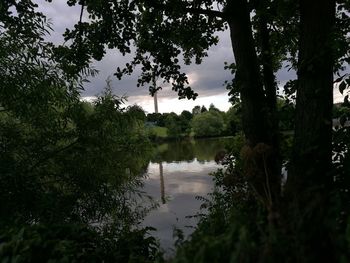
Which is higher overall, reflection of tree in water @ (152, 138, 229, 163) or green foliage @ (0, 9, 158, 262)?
green foliage @ (0, 9, 158, 262)

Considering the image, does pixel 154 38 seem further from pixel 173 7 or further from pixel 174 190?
pixel 174 190

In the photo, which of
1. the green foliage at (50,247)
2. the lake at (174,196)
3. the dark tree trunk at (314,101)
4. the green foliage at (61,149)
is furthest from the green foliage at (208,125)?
the green foliage at (50,247)

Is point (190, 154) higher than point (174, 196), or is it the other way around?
point (190, 154)

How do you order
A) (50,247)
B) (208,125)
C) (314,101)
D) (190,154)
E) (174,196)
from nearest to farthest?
(50,247)
(314,101)
(174,196)
(190,154)
(208,125)

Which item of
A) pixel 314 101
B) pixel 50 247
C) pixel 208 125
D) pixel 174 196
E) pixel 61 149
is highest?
pixel 208 125

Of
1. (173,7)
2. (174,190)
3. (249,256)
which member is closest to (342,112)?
(173,7)

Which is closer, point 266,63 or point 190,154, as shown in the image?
point 266,63

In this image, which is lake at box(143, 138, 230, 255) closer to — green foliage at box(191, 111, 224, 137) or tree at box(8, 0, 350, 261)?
tree at box(8, 0, 350, 261)

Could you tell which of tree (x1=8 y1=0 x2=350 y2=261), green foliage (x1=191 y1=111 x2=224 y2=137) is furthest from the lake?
green foliage (x1=191 y1=111 x2=224 y2=137)

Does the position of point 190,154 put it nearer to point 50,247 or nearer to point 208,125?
point 208,125

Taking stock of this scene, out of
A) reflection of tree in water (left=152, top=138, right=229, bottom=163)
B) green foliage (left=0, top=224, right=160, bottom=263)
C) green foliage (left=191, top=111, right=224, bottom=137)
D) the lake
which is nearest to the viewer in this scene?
green foliage (left=0, top=224, right=160, bottom=263)

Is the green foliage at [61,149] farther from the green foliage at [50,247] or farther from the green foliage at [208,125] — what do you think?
the green foliage at [208,125]

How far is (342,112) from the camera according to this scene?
4645 millimetres

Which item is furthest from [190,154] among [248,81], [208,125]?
[248,81]
